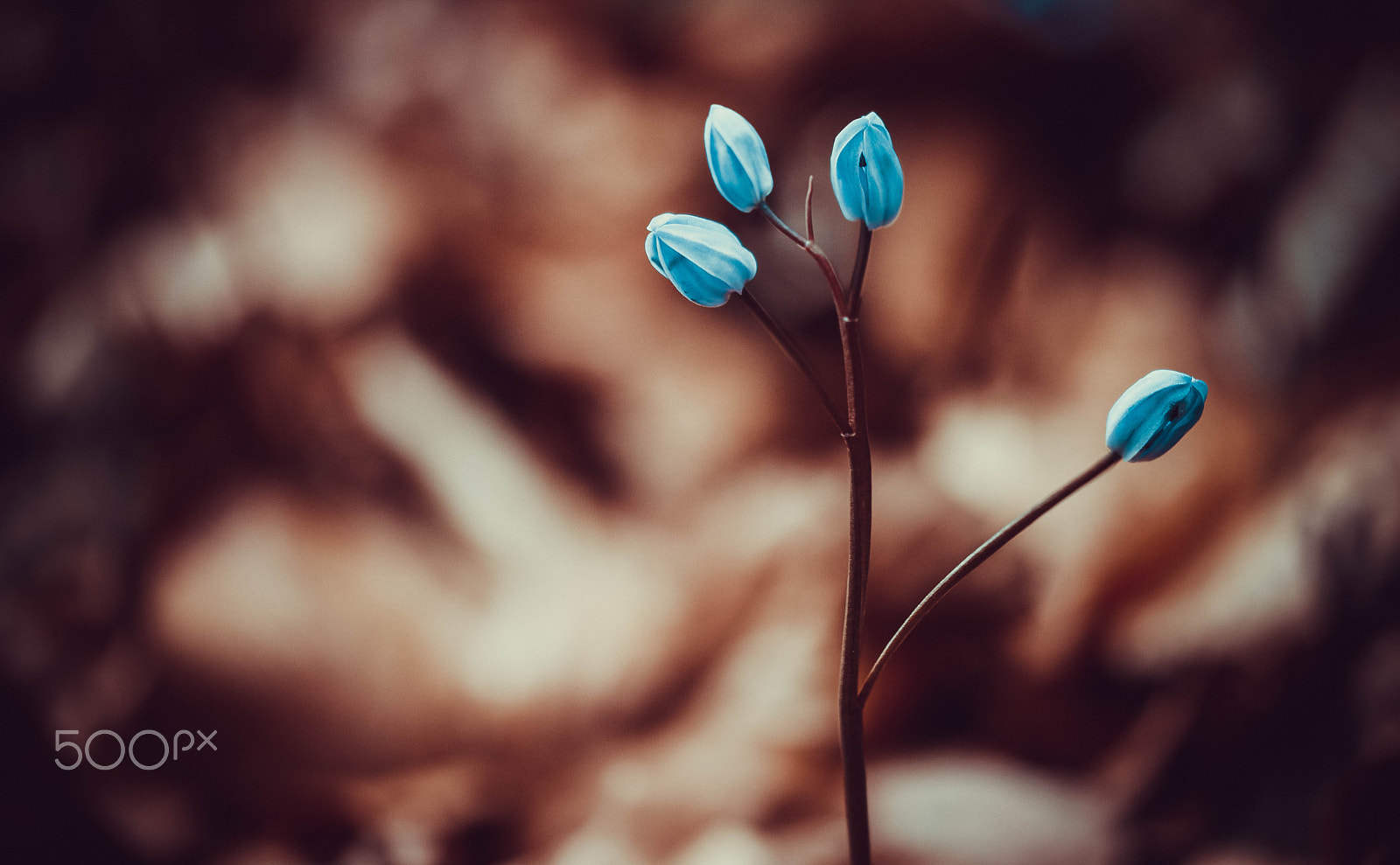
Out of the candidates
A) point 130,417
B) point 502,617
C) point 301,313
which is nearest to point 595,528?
point 502,617

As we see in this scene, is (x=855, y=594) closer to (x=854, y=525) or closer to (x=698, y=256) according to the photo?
(x=854, y=525)

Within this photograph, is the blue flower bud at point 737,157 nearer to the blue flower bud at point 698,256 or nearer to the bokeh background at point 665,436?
the blue flower bud at point 698,256

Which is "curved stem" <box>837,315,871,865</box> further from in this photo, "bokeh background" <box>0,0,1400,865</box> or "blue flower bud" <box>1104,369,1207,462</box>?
"bokeh background" <box>0,0,1400,865</box>

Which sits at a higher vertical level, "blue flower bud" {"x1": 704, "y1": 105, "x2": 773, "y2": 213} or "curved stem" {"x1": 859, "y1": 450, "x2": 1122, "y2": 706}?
"blue flower bud" {"x1": 704, "y1": 105, "x2": 773, "y2": 213}

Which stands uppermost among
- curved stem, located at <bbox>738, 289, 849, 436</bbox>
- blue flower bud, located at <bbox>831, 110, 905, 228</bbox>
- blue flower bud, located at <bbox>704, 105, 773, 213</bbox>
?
blue flower bud, located at <bbox>704, 105, 773, 213</bbox>

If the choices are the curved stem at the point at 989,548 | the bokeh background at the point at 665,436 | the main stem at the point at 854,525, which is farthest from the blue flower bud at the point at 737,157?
the bokeh background at the point at 665,436

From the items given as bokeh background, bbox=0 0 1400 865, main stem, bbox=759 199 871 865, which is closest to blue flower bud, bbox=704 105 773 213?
main stem, bbox=759 199 871 865

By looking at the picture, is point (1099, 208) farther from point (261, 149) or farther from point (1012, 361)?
point (261, 149)
